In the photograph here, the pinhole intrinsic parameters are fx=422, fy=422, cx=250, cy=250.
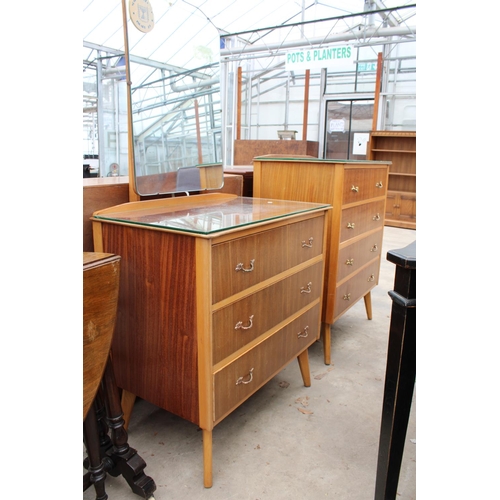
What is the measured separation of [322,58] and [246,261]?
7.72 m

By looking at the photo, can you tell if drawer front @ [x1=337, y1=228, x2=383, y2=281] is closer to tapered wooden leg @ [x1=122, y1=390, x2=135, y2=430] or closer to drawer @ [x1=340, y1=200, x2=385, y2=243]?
drawer @ [x1=340, y1=200, x2=385, y2=243]

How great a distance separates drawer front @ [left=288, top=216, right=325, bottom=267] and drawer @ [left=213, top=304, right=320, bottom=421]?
291 mm

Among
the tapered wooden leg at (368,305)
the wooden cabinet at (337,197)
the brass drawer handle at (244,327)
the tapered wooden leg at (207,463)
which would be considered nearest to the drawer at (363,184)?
the wooden cabinet at (337,197)

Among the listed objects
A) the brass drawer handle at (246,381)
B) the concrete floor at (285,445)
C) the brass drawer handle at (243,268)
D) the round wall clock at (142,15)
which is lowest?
the concrete floor at (285,445)

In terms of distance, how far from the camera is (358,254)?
257cm

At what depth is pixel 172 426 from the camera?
1856 millimetres

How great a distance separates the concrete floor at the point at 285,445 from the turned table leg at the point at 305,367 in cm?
4


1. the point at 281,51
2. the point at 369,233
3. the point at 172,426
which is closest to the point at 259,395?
the point at 172,426

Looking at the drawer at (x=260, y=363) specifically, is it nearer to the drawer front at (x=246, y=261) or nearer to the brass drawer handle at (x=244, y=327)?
the brass drawer handle at (x=244, y=327)

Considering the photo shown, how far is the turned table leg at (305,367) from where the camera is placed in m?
2.15

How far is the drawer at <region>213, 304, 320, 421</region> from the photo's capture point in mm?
1507

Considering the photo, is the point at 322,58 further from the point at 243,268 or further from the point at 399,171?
the point at 243,268
